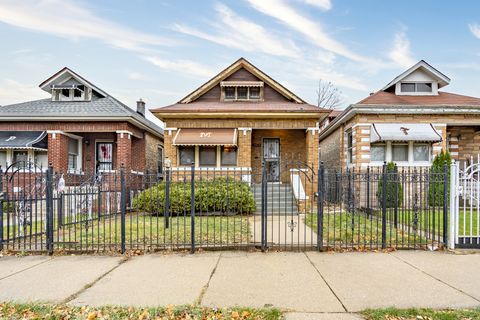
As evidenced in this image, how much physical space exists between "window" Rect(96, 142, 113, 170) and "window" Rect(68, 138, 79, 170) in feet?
3.80

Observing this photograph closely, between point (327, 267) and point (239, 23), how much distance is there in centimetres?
1142

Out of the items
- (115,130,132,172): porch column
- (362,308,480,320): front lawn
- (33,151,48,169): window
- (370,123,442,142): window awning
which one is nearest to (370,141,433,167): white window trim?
(370,123,442,142): window awning

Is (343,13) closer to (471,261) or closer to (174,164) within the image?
(174,164)

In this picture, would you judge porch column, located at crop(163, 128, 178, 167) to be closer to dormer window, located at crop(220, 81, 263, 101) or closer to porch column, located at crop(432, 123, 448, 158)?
dormer window, located at crop(220, 81, 263, 101)

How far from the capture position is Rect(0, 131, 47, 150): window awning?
14171mm

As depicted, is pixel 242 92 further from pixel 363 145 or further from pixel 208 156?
pixel 363 145

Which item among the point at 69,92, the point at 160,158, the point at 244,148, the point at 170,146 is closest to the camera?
the point at 244,148

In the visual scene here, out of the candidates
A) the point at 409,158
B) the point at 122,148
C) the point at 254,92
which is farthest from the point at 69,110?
the point at 409,158

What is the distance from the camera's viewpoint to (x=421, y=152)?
46.5 feet

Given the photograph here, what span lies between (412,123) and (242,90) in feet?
29.7

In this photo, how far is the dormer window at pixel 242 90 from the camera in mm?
15938

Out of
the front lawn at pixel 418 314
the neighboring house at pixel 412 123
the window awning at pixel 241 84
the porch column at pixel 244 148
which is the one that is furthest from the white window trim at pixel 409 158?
the front lawn at pixel 418 314

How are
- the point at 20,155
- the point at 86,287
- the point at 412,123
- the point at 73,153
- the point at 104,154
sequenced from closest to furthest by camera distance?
the point at 86,287 < the point at 412,123 < the point at 20,155 < the point at 73,153 < the point at 104,154

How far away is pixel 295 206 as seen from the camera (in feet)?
41.7
